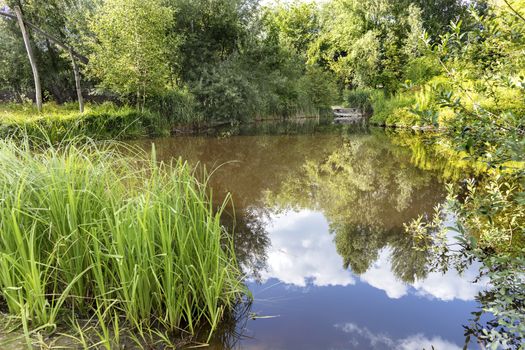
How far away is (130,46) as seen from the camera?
458 inches

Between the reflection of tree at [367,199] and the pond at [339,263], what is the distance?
0.02 meters

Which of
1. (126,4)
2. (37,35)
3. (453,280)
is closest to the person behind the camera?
(453,280)

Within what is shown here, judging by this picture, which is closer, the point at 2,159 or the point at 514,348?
the point at 514,348

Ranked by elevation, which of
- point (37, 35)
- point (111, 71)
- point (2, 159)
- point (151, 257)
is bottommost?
point (151, 257)

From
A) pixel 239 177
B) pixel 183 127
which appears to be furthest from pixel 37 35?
pixel 239 177

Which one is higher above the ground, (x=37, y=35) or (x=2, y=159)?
(x=37, y=35)

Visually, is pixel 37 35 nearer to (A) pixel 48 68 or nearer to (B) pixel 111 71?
(A) pixel 48 68

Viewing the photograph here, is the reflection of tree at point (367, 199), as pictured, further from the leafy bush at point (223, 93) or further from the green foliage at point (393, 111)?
the green foliage at point (393, 111)

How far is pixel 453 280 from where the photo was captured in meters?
2.86

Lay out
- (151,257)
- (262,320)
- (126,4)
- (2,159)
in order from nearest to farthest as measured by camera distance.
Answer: (151,257)
(2,159)
(262,320)
(126,4)

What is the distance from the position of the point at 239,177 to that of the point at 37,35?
14.4 meters

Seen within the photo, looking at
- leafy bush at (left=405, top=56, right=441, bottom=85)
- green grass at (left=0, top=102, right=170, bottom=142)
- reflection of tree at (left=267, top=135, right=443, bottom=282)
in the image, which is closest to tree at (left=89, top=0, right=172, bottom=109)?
green grass at (left=0, top=102, right=170, bottom=142)

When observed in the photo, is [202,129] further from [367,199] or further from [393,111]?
[367,199]

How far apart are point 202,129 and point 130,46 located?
171 inches
